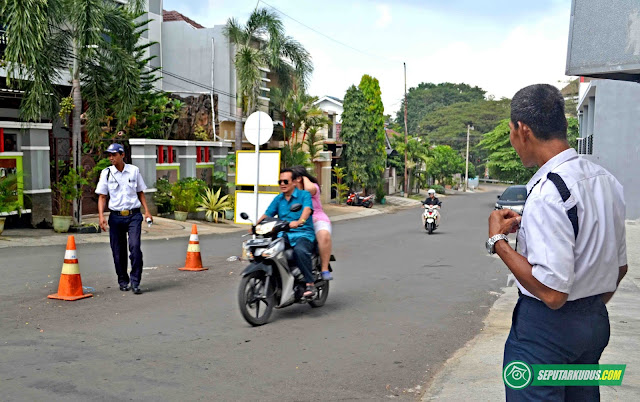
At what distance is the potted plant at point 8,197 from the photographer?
1562 centimetres

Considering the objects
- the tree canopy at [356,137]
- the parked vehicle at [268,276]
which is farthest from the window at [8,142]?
the tree canopy at [356,137]

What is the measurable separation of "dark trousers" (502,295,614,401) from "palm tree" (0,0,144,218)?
15.4m

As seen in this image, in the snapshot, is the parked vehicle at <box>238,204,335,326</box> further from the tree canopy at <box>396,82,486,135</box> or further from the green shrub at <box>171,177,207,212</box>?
the tree canopy at <box>396,82,486,135</box>

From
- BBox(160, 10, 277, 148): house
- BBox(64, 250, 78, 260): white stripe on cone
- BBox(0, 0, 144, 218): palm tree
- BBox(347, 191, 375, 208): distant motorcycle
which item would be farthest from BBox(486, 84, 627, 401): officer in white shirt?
BBox(347, 191, 375, 208): distant motorcycle

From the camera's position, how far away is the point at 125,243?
8.88m

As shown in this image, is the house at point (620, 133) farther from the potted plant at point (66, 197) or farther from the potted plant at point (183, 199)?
the potted plant at point (66, 197)

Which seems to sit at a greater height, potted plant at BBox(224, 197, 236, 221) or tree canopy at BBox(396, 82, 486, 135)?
tree canopy at BBox(396, 82, 486, 135)

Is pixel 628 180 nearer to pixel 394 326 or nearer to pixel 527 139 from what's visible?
pixel 394 326

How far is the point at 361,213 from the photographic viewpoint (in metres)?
36.6

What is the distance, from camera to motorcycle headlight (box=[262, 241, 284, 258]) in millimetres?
7133

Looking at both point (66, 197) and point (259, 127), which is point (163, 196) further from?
point (259, 127)

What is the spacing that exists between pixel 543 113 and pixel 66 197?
16863mm

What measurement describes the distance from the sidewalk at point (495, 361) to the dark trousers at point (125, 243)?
4581 mm

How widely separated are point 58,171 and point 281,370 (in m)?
16.3
